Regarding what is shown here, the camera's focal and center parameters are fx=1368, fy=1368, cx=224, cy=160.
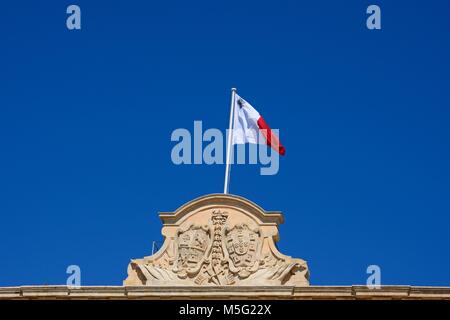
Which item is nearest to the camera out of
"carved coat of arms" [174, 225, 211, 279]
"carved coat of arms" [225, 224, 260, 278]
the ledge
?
the ledge

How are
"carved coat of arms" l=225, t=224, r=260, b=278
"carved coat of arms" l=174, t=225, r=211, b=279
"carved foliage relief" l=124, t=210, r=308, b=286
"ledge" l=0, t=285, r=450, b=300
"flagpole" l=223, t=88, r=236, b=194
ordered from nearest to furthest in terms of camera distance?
"ledge" l=0, t=285, r=450, b=300, "carved foliage relief" l=124, t=210, r=308, b=286, "carved coat of arms" l=225, t=224, r=260, b=278, "carved coat of arms" l=174, t=225, r=211, b=279, "flagpole" l=223, t=88, r=236, b=194

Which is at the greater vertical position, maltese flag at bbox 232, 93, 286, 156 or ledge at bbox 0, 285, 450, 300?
maltese flag at bbox 232, 93, 286, 156

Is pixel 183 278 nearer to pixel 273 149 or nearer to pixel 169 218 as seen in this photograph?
pixel 169 218

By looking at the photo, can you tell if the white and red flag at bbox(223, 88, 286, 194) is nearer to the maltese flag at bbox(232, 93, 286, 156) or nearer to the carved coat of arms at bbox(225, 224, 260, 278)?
the maltese flag at bbox(232, 93, 286, 156)

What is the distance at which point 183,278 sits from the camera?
36.4 m

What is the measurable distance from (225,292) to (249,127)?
551cm

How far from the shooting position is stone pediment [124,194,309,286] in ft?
119

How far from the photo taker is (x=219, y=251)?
36594 mm

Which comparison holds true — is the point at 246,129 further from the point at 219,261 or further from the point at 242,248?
the point at 219,261

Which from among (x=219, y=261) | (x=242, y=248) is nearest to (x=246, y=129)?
(x=242, y=248)

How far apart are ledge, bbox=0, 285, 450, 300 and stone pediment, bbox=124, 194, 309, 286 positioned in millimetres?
306

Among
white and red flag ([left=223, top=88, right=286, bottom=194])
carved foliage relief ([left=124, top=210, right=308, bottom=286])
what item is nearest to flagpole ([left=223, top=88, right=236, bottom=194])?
white and red flag ([left=223, top=88, right=286, bottom=194])

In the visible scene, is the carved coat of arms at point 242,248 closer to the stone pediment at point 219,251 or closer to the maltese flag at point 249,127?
the stone pediment at point 219,251

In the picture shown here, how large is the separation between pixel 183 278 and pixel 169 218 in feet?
5.70
